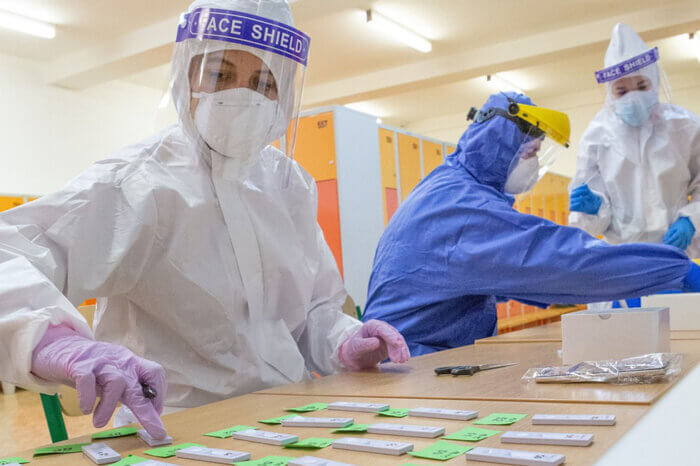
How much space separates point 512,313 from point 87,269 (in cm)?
539

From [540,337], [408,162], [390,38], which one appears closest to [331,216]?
[408,162]

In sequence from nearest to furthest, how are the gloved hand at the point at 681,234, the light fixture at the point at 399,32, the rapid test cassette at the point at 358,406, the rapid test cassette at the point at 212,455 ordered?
the rapid test cassette at the point at 212,455 → the rapid test cassette at the point at 358,406 → the gloved hand at the point at 681,234 → the light fixture at the point at 399,32

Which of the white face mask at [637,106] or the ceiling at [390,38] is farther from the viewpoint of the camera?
the ceiling at [390,38]

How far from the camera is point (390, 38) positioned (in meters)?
7.58

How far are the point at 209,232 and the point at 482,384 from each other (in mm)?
662

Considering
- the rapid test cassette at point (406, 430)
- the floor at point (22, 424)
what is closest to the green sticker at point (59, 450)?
the rapid test cassette at point (406, 430)

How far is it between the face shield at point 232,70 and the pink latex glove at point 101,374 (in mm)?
618

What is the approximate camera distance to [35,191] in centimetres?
737

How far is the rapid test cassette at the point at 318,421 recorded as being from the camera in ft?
2.92

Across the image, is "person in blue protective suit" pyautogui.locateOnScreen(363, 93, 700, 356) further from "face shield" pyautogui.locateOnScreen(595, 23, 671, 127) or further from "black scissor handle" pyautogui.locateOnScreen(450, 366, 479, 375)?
"face shield" pyautogui.locateOnScreen(595, 23, 671, 127)

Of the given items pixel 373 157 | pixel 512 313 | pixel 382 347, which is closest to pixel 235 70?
pixel 382 347

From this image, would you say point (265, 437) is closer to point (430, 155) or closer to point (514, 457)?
point (514, 457)

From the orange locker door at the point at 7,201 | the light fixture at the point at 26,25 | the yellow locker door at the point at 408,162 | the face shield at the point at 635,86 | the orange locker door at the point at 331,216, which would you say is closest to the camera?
the face shield at the point at 635,86

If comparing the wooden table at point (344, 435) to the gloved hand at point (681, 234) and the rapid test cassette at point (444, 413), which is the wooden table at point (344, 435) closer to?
the rapid test cassette at point (444, 413)
